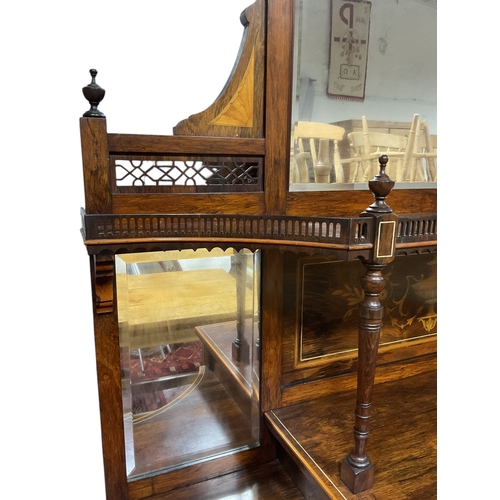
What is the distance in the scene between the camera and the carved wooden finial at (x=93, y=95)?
1067 mm

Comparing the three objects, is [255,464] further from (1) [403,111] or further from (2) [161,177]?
(1) [403,111]

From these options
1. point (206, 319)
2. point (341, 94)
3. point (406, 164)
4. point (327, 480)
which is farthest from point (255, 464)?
point (341, 94)

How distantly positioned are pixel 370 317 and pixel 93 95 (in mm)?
932

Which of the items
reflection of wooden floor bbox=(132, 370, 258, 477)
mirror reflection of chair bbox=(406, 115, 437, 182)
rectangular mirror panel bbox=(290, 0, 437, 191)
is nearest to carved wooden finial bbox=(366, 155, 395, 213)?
rectangular mirror panel bbox=(290, 0, 437, 191)

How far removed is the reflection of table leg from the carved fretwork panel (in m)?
0.30

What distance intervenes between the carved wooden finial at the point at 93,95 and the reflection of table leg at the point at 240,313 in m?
0.65

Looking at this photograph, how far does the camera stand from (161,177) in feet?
3.97

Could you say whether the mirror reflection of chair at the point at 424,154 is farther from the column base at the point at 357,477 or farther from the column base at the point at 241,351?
the column base at the point at 357,477

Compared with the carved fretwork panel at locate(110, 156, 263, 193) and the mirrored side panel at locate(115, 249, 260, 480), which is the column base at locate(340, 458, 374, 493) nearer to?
the mirrored side panel at locate(115, 249, 260, 480)

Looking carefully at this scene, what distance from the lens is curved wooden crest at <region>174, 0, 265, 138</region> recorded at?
1218 mm

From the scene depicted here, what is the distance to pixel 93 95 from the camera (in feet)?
3.52

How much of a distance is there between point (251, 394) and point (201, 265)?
576mm

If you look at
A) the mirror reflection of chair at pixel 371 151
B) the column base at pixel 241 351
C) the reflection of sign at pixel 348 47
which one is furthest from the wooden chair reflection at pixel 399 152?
the column base at pixel 241 351

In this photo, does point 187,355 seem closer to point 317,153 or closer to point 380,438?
point 380,438
